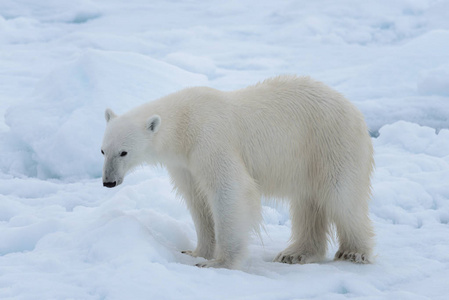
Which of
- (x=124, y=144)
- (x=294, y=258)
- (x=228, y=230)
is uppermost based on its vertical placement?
(x=124, y=144)

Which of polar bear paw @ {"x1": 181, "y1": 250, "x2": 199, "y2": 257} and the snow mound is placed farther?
the snow mound

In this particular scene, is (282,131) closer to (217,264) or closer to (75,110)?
(217,264)

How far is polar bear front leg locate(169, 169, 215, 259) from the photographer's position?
3.56 meters

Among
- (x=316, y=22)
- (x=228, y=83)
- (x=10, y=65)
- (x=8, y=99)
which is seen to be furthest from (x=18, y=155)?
(x=316, y=22)

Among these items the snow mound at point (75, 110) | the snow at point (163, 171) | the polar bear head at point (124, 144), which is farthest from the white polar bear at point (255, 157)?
the snow mound at point (75, 110)

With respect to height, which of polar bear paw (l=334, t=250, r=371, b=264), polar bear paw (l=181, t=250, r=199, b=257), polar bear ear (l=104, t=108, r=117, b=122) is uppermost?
polar bear ear (l=104, t=108, r=117, b=122)

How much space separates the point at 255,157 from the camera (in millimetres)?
3441

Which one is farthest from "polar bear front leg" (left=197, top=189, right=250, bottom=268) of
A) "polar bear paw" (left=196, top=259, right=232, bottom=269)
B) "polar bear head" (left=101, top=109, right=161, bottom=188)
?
"polar bear head" (left=101, top=109, right=161, bottom=188)

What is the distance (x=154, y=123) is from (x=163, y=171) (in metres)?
2.86

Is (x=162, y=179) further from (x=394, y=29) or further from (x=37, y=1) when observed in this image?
(x=37, y=1)

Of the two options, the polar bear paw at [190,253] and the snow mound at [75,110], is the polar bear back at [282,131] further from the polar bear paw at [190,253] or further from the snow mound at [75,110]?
the snow mound at [75,110]

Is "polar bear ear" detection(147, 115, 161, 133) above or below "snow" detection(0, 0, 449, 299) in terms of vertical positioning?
above

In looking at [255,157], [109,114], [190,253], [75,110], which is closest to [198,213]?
[190,253]

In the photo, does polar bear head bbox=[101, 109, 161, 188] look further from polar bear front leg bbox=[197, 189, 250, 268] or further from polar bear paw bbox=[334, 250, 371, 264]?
polar bear paw bbox=[334, 250, 371, 264]
